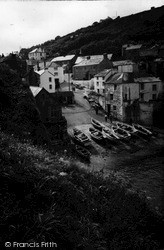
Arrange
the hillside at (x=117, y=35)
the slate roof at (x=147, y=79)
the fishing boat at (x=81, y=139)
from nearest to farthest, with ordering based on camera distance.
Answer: the fishing boat at (x=81, y=139), the slate roof at (x=147, y=79), the hillside at (x=117, y=35)

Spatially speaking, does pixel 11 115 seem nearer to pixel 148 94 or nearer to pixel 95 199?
pixel 95 199

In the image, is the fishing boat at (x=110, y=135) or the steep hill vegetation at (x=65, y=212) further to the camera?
the fishing boat at (x=110, y=135)

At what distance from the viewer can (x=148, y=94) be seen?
4584cm

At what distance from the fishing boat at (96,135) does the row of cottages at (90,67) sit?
41.5 meters

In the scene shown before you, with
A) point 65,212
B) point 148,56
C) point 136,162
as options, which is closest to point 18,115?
point 65,212

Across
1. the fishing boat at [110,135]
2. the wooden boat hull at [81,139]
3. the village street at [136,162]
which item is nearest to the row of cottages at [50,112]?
the wooden boat hull at [81,139]

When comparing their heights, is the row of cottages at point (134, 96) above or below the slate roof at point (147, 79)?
below

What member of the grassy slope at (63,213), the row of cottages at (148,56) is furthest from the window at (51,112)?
the row of cottages at (148,56)

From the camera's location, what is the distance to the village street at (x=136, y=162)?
21839mm

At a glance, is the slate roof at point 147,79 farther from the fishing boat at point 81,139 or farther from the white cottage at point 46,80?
the white cottage at point 46,80

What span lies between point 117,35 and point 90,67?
6174cm

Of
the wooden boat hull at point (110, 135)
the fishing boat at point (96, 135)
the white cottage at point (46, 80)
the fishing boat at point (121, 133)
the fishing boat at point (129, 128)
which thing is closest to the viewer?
the fishing boat at point (96, 135)

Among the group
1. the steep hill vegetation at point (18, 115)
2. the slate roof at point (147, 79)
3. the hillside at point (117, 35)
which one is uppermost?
the hillside at point (117, 35)

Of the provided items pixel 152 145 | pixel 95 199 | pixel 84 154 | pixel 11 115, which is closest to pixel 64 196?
pixel 95 199
